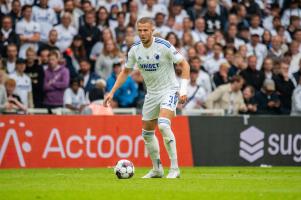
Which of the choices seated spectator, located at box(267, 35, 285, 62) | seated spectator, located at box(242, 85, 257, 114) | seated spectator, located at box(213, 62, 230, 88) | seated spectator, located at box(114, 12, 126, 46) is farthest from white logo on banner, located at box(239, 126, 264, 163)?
seated spectator, located at box(114, 12, 126, 46)

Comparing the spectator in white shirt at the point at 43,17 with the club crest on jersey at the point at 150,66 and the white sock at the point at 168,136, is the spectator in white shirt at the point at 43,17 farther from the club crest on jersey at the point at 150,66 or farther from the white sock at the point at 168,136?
the white sock at the point at 168,136

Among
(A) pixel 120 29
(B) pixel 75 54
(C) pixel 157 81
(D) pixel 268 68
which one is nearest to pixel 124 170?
(C) pixel 157 81

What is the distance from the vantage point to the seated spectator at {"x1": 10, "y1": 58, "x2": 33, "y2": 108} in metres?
21.8

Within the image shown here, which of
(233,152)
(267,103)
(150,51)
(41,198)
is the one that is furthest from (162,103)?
(267,103)

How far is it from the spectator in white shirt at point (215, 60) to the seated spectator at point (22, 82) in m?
5.56

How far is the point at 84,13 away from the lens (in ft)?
80.5

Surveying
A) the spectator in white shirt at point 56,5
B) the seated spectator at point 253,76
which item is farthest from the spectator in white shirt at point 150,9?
the seated spectator at point 253,76

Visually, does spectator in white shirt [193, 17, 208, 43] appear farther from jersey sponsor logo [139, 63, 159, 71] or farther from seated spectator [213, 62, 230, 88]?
jersey sponsor logo [139, 63, 159, 71]

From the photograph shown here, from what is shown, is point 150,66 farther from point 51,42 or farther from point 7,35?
point 7,35

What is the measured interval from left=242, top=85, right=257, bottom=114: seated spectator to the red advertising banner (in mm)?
2601

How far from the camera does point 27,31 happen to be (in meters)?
23.2

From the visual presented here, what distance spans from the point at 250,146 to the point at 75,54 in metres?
5.46

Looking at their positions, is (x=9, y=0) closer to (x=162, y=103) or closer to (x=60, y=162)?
(x=60, y=162)

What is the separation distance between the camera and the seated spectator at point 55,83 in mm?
22156
